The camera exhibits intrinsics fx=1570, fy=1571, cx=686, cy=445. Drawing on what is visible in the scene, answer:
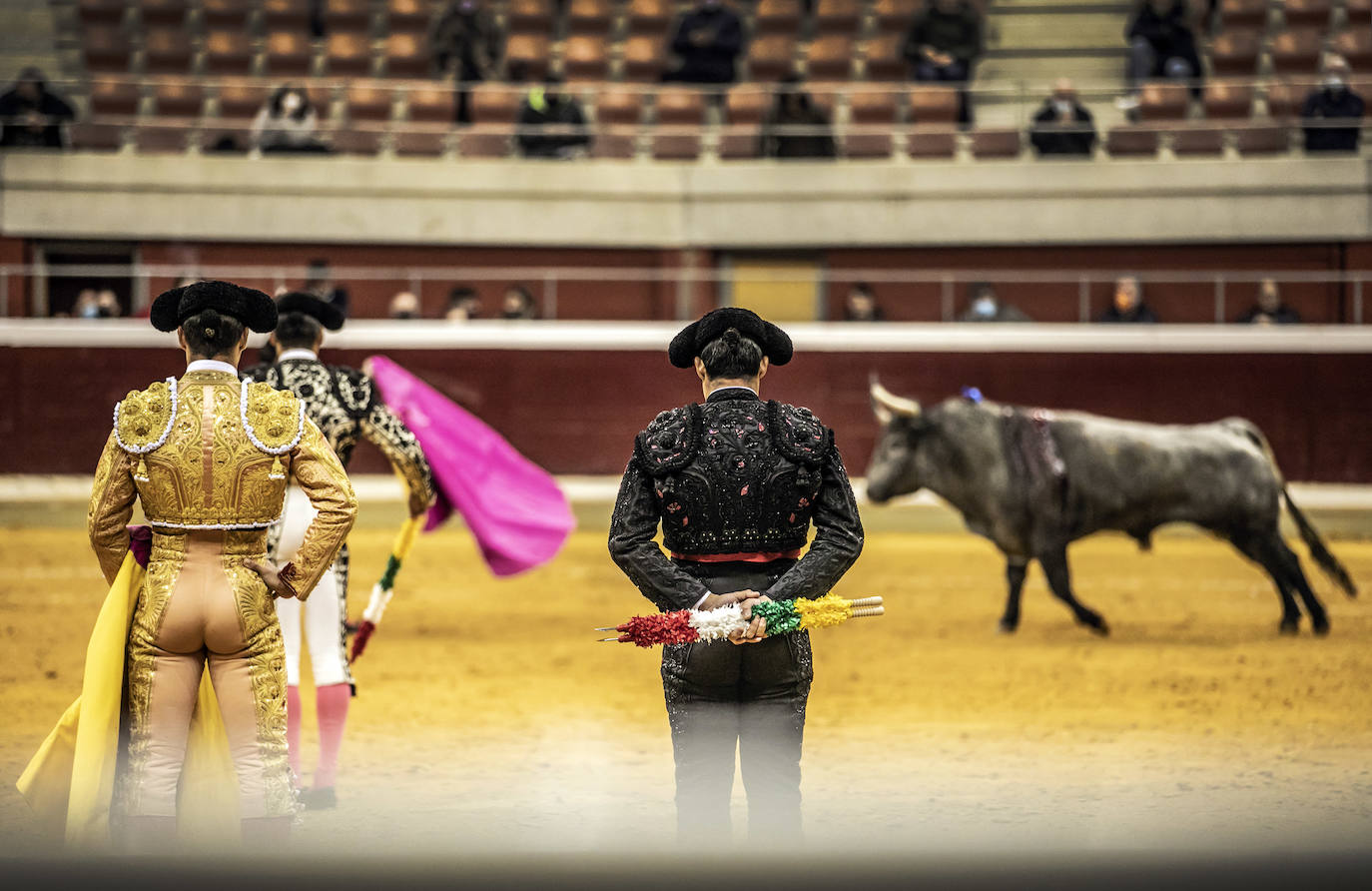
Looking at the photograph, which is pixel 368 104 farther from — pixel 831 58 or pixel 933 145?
pixel 933 145

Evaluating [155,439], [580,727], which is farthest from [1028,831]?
[155,439]

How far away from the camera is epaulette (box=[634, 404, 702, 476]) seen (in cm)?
291

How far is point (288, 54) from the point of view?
1528 cm

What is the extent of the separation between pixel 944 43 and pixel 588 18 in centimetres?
360

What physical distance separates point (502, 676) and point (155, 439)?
12.8 ft

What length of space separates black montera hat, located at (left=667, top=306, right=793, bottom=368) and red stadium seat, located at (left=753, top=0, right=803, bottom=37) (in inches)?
513

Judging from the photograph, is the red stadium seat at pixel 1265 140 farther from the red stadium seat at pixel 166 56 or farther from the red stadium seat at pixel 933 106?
the red stadium seat at pixel 166 56

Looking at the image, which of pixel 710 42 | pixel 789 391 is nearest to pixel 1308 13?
pixel 710 42

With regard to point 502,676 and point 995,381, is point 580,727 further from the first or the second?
point 995,381

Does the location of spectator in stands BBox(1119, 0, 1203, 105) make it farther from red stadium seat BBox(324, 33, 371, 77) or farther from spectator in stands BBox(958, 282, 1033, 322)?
red stadium seat BBox(324, 33, 371, 77)

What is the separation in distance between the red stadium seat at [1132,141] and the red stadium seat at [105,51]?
9333 millimetres

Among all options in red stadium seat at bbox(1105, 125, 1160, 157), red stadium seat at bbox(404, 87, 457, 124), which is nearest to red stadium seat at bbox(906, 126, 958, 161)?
red stadium seat at bbox(1105, 125, 1160, 157)

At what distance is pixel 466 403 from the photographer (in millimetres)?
12812

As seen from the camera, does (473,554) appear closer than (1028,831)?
No
